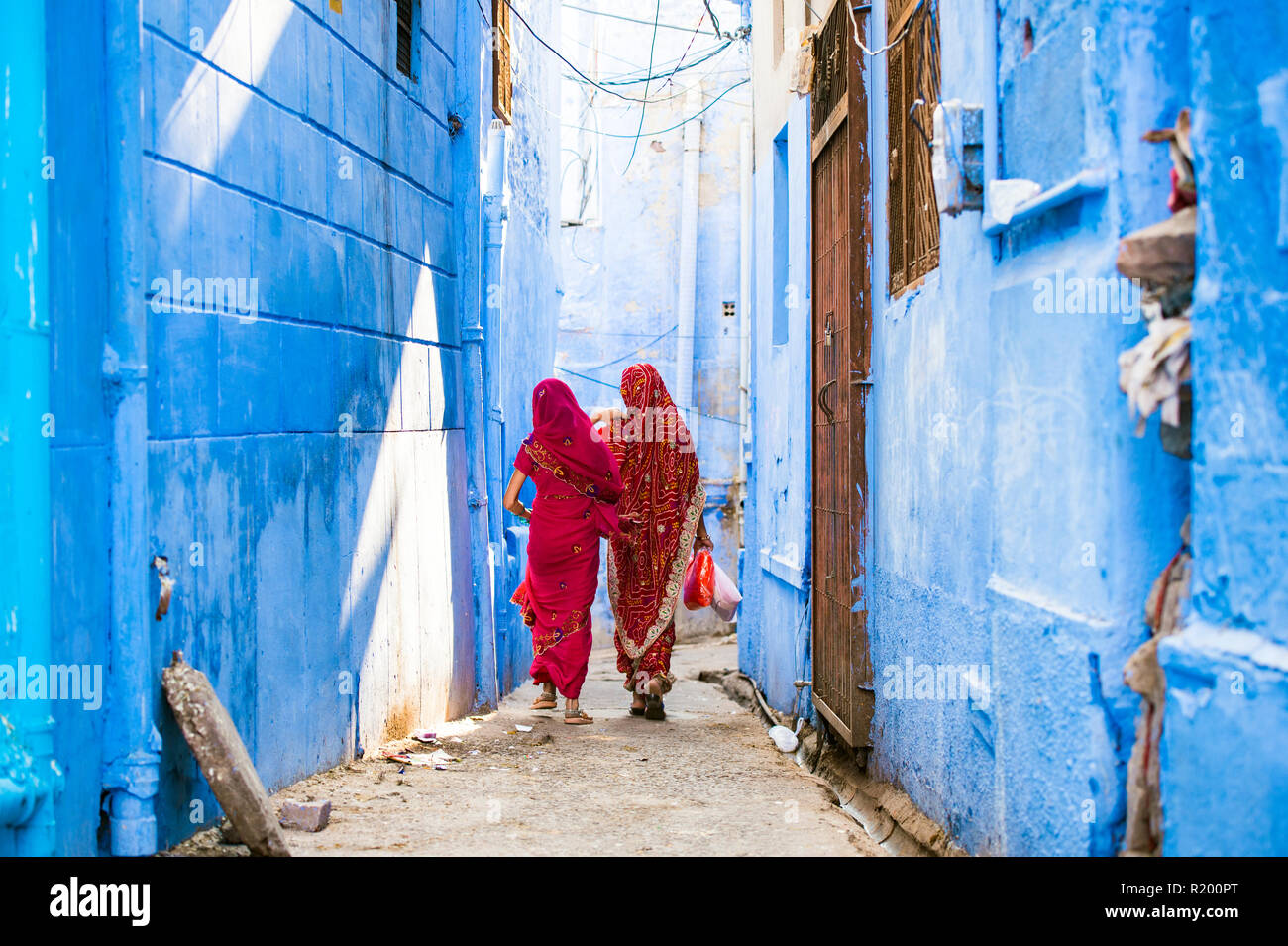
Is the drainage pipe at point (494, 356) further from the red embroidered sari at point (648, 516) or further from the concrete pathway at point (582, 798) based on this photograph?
the concrete pathway at point (582, 798)

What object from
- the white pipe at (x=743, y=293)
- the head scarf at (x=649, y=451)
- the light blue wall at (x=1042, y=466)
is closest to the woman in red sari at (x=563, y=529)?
the head scarf at (x=649, y=451)

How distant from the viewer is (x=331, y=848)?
3303 mm

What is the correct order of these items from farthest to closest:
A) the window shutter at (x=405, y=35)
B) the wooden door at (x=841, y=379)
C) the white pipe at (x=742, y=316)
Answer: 1. the white pipe at (x=742, y=316)
2. the window shutter at (x=405, y=35)
3. the wooden door at (x=841, y=379)

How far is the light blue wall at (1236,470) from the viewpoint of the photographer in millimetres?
2018

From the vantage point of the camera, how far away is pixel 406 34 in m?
5.52

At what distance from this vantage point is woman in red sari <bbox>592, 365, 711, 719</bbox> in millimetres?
6277

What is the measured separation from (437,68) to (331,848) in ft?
13.9

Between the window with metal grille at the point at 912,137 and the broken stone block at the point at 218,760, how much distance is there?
2601mm

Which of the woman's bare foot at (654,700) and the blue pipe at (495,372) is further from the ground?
the blue pipe at (495,372)

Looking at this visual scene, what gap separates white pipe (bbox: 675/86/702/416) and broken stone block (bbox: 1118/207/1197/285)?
44.2ft

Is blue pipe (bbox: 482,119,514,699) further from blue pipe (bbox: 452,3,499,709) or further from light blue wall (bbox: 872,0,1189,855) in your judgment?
light blue wall (bbox: 872,0,1189,855)

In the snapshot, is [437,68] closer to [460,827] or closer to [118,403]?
[118,403]

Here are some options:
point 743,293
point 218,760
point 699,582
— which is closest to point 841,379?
point 699,582

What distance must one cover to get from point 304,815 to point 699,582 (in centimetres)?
319
